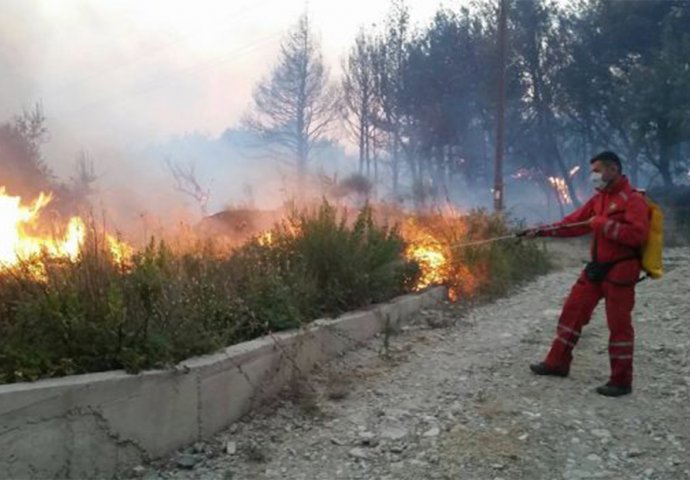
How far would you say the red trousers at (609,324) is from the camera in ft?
15.3

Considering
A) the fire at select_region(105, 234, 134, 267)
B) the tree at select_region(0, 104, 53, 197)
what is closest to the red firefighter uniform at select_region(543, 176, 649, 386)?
the fire at select_region(105, 234, 134, 267)

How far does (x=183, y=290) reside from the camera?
4473 millimetres

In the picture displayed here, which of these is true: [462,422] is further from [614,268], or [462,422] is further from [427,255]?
[427,255]

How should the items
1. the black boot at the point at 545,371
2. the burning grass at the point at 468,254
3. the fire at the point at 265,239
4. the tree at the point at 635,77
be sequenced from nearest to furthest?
the black boot at the point at 545,371 → the fire at the point at 265,239 → the burning grass at the point at 468,254 → the tree at the point at 635,77

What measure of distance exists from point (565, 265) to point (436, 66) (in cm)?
1932

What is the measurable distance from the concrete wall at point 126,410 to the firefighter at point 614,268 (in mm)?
2193

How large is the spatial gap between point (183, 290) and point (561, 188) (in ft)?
90.8

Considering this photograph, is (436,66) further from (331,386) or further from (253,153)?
(331,386)

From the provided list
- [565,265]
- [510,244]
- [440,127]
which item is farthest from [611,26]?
[510,244]

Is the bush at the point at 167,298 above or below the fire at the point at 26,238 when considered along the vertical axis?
below

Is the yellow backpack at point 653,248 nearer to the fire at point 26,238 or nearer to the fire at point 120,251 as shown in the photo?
the fire at point 120,251

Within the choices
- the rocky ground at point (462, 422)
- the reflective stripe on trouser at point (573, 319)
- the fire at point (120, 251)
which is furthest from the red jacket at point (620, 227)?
the fire at point (120, 251)

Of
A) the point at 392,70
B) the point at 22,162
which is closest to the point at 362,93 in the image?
the point at 392,70

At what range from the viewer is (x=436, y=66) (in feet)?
100
